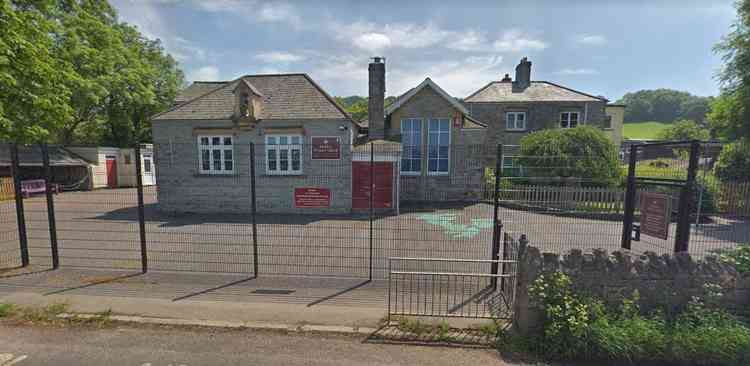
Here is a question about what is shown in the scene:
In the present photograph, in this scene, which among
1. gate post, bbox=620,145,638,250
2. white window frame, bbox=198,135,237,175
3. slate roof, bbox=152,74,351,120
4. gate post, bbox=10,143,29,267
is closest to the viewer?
gate post, bbox=620,145,638,250

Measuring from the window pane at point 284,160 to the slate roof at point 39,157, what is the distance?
1786 centimetres

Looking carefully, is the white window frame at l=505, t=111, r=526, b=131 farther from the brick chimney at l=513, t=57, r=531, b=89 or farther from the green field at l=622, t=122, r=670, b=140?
the green field at l=622, t=122, r=670, b=140

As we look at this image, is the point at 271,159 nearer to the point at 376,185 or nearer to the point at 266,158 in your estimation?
the point at 266,158

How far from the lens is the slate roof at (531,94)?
2362 cm

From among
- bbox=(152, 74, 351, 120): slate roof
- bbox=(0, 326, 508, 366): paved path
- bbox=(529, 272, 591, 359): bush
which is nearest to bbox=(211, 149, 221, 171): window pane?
bbox=(152, 74, 351, 120): slate roof

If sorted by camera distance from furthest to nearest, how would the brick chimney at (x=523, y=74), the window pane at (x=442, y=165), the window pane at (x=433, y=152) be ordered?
1. the brick chimney at (x=523, y=74)
2. the window pane at (x=442, y=165)
3. the window pane at (x=433, y=152)

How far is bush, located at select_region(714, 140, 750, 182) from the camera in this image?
527 inches

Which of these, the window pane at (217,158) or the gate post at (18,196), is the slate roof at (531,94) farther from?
the gate post at (18,196)

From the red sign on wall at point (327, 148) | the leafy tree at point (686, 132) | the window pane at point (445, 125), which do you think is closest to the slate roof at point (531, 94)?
the window pane at point (445, 125)

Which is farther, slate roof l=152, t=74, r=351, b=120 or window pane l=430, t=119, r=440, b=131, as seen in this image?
window pane l=430, t=119, r=440, b=131

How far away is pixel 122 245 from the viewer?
324 inches

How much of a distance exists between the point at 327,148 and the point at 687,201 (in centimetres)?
1104

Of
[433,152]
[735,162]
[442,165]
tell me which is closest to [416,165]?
[433,152]

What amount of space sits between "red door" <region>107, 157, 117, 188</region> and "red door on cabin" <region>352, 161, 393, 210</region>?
73.7 ft
